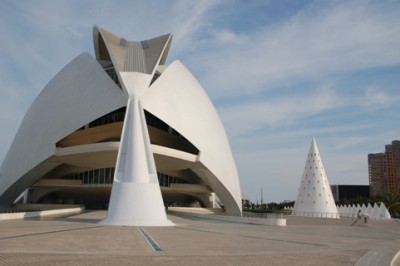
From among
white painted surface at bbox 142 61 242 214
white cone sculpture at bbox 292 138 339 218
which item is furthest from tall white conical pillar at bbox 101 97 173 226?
white cone sculpture at bbox 292 138 339 218

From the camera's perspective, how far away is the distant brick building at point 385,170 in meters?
84.9

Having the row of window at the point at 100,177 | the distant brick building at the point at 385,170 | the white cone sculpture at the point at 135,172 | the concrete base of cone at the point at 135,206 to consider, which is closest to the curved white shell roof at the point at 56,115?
the white cone sculpture at the point at 135,172

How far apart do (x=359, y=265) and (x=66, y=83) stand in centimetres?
2755

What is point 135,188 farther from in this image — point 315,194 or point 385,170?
point 385,170

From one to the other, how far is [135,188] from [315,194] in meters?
19.2

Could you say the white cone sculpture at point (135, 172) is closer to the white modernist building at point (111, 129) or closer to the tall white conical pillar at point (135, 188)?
the tall white conical pillar at point (135, 188)

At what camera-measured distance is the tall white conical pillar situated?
15406 mm

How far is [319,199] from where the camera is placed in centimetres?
3119

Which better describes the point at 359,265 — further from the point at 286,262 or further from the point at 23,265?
the point at 23,265

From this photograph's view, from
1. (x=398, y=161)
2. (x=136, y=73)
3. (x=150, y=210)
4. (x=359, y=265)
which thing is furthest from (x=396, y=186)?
(x=359, y=265)

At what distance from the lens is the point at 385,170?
91.1 meters

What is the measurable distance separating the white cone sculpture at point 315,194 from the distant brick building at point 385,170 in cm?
5393

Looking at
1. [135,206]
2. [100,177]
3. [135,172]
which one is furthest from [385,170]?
[135,206]

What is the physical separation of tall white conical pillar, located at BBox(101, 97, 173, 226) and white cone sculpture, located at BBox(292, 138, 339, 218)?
1689 centimetres
